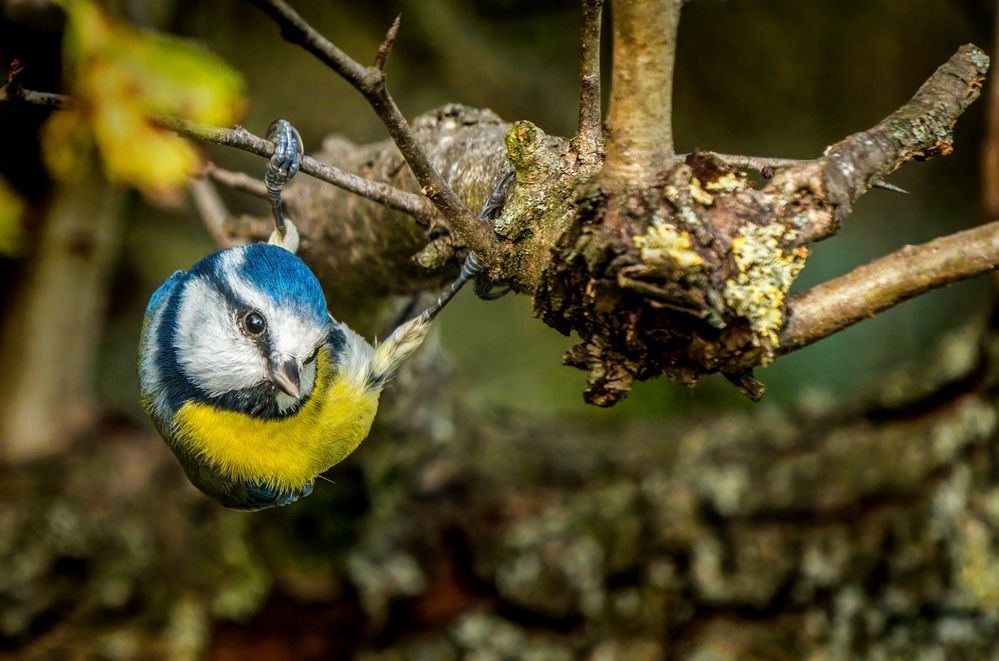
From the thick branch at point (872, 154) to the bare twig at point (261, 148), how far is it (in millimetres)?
Answer: 483

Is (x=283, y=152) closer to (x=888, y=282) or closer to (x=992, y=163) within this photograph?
(x=888, y=282)

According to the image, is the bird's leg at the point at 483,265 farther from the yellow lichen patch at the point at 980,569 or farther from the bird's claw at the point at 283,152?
the yellow lichen patch at the point at 980,569

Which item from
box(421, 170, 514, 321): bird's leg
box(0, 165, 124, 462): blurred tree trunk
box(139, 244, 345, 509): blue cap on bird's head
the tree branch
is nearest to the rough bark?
box(0, 165, 124, 462): blurred tree trunk

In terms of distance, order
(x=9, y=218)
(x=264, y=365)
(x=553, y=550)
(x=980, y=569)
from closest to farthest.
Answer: (x=264, y=365) → (x=9, y=218) → (x=980, y=569) → (x=553, y=550)

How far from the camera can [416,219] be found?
1.27 metres

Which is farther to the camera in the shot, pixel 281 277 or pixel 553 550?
pixel 553 550

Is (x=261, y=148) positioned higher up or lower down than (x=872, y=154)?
higher up

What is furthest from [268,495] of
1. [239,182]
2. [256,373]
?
[239,182]

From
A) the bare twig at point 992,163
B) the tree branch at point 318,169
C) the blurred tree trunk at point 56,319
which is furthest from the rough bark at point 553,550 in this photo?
the tree branch at point 318,169

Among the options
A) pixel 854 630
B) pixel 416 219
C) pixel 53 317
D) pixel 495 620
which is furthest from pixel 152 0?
pixel 854 630

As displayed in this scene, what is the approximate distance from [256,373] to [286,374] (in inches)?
3.5

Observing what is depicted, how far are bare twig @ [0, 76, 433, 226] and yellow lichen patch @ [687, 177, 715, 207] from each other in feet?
1.31

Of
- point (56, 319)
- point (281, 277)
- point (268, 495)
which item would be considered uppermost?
point (56, 319)

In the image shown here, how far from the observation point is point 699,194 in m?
0.98
